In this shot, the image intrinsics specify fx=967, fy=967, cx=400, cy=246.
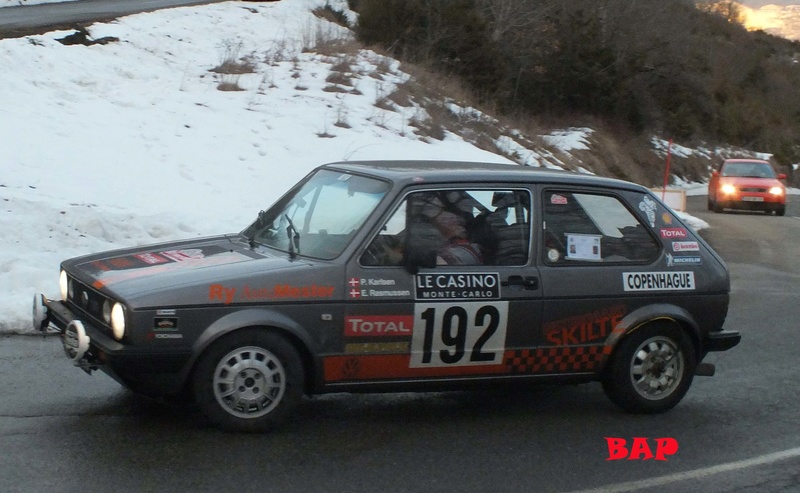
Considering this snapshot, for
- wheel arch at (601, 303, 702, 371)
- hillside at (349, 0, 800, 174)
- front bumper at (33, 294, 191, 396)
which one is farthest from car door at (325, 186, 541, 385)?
hillside at (349, 0, 800, 174)

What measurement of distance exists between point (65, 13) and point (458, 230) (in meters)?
19.7

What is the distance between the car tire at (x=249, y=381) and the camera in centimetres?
538

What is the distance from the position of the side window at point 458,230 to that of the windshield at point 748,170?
21028 mm

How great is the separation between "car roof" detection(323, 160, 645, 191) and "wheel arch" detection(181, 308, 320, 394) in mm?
1159

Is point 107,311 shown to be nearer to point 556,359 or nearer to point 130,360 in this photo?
point 130,360

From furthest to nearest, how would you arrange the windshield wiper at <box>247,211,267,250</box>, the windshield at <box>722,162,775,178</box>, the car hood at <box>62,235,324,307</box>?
the windshield at <box>722,162,775,178</box>, the windshield wiper at <box>247,211,267,250</box>, the car hood at <box>62,235,324,307</box>

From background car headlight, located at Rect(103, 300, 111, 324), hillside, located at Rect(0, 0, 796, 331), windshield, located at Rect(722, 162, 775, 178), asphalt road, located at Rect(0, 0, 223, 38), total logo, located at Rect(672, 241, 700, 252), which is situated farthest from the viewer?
windshield, located at Rect(722, 162, 775, 178)

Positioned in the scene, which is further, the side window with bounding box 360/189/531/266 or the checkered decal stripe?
the checkered decal stripe

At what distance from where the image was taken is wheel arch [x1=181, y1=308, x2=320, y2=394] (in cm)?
531

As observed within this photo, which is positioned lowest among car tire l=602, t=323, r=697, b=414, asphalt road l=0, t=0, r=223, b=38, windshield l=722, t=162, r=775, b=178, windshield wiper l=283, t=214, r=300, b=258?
car tire l=602, t=323, r=697, b=414

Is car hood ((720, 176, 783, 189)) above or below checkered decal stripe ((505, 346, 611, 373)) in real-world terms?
above

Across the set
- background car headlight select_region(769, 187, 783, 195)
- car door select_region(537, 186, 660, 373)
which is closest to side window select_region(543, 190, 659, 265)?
car door select_region(537, 186, 660, 373)

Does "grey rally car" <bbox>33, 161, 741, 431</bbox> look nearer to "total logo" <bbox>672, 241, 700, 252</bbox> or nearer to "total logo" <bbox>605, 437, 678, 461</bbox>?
"total logo" <bbox>672, 241, 700, 252</bbox>

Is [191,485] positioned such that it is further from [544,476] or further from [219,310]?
[544,476]
